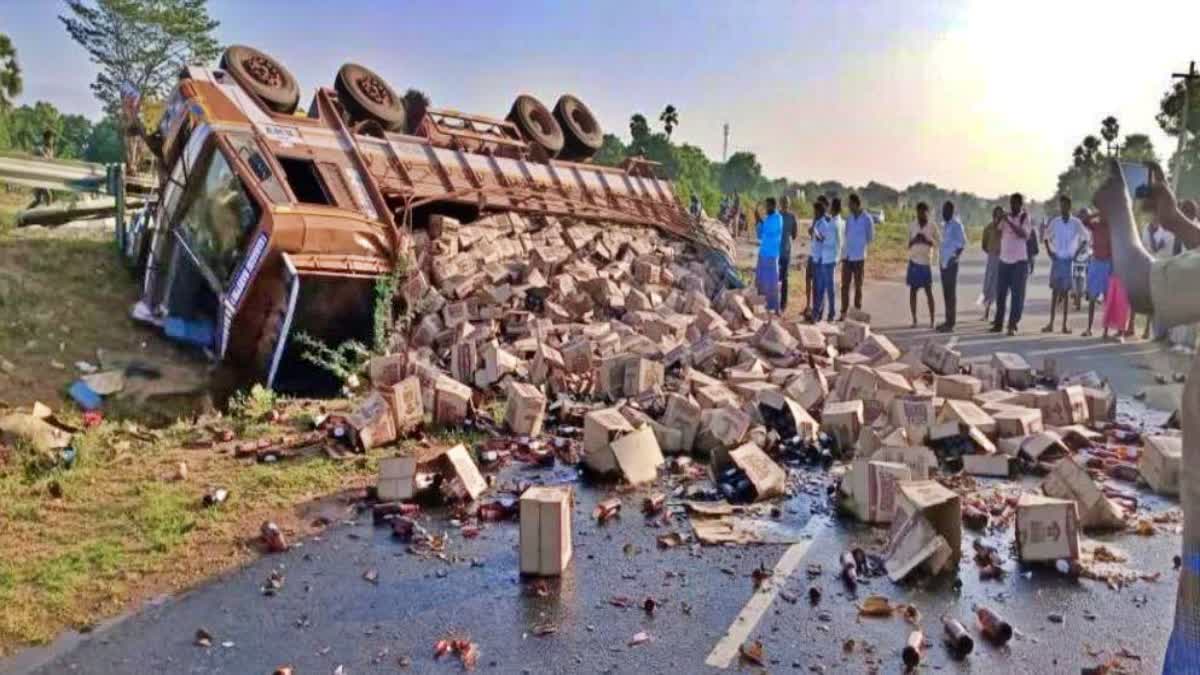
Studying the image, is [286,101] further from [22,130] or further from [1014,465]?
[22,130]

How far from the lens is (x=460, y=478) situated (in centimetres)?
535

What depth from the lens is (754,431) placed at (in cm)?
641

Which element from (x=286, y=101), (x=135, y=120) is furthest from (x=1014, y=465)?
(x=135, y=120)

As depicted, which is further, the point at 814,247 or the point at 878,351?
the point at 814,247

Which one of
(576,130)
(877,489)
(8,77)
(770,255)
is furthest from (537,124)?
(8,77)

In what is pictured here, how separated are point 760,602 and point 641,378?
3.62 m

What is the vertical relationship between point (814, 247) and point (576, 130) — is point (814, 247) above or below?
below

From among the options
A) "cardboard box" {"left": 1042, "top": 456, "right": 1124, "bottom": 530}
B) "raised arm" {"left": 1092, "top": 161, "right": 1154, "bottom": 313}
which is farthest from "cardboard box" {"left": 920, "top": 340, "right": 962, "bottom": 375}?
"raised arm" {"left": 1092, "top": 161, "right": 1154, "bottom": 313}

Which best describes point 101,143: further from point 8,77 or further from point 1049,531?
point 1049,531

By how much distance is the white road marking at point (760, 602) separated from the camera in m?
3.69

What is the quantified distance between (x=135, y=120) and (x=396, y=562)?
7107 mm

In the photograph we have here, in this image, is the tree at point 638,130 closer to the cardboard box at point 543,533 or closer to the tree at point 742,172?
the tree at point 742,172

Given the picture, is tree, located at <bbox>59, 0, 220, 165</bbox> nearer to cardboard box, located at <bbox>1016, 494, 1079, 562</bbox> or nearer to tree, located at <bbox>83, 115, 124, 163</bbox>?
tree, located at <bbox>83, 115, 124, 163</bbox>

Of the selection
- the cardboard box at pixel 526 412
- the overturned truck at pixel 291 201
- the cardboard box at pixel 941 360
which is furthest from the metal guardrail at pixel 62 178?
the cardboard box at pixel 941 360
